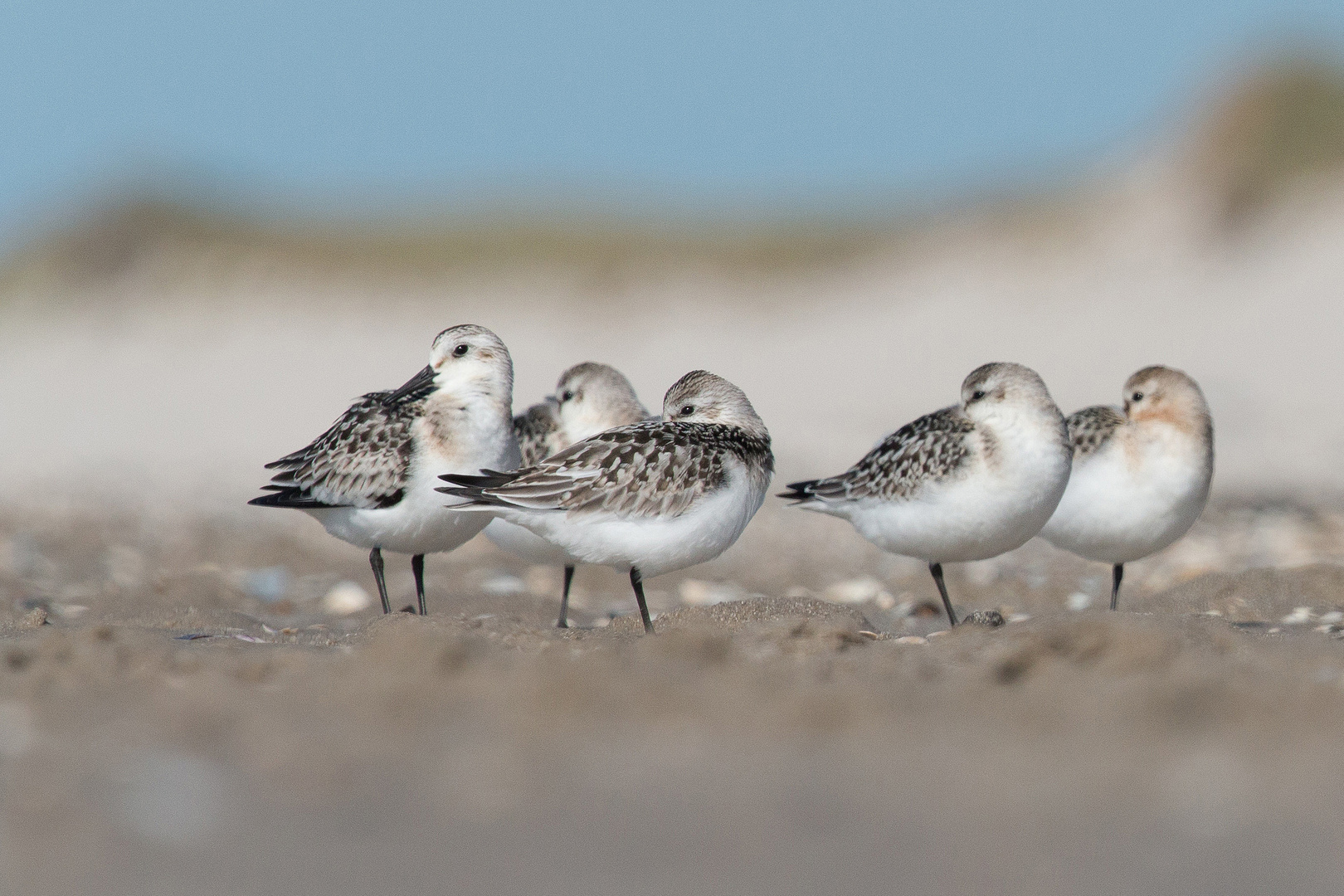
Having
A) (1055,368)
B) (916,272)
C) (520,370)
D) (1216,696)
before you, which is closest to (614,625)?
(1216,696)

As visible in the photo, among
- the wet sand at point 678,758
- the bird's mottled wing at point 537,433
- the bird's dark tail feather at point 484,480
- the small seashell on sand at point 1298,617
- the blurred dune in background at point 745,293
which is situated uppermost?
the blurred dune in background at point 745,293

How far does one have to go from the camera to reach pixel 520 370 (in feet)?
87.8

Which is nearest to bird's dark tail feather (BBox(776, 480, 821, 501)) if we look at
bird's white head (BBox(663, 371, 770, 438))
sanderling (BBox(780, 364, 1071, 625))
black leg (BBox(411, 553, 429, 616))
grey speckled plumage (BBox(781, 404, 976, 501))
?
grey speckled plumage (BBox(781, 404, 976, 501))

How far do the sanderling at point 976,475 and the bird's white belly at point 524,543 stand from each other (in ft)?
4.82

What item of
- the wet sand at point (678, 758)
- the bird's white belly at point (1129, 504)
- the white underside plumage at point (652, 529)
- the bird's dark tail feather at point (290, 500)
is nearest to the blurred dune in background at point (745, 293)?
the bird's white belly at point (1129, 504)

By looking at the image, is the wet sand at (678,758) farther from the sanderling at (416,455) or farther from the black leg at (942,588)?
the black leg at (942,588)

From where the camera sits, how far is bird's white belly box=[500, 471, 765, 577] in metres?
6.29

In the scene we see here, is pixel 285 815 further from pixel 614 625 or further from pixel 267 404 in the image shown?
pixel 267 404

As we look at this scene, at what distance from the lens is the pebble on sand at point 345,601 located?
8.26 metres

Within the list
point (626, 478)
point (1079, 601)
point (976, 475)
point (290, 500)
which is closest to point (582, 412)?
point (290, 500)

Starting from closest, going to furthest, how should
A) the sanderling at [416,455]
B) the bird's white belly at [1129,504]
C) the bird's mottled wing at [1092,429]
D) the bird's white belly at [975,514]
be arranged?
1. the bird's white belly at [975,514]
2. the sanderling at [416,455]
3. the bird's white belly at [1129,504]
4. the bird's mottled wing at [1092,429]

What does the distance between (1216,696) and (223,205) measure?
28738 mm

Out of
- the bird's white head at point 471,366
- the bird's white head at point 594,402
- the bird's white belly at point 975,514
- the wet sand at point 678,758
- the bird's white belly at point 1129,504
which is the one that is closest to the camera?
the wet sand at point 678,758

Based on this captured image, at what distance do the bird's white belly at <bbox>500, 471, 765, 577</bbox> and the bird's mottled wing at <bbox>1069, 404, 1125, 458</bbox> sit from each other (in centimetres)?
208
